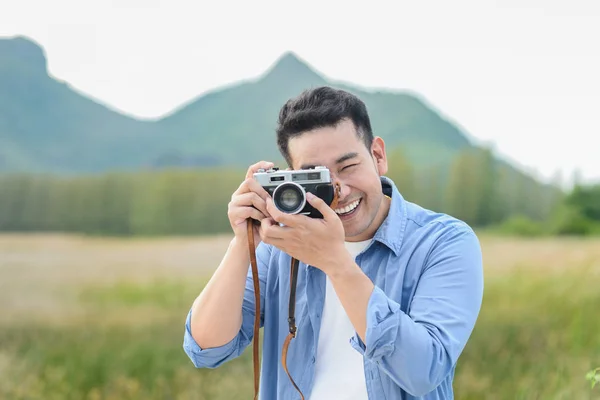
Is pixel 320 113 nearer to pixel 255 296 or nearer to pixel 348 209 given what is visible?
pixel 348 209

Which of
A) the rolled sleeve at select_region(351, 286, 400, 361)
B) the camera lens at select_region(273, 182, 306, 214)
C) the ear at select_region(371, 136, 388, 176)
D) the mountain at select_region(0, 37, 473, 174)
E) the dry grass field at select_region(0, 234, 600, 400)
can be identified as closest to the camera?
the rolled sleeve at select_region(351, 286, 400, 361)

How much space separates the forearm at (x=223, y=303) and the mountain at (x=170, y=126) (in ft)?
6.48

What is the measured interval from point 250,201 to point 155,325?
2.11 meters

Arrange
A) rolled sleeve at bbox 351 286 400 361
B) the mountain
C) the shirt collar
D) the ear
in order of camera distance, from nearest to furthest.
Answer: rolled sleeve at bbox 351 286 400 361
the shirt collar
the ear
the mountain

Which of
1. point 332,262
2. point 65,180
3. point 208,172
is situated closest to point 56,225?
point 65,180

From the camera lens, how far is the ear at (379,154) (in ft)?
3.96

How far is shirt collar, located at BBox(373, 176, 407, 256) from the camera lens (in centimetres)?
111

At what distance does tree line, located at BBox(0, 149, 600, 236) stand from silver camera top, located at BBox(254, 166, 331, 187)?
217 centimetres

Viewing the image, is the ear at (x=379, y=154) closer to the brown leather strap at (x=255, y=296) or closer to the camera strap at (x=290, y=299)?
the camera strap at (x=290, y=299)

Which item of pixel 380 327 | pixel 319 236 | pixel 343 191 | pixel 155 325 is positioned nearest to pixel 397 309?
pixel 380 327

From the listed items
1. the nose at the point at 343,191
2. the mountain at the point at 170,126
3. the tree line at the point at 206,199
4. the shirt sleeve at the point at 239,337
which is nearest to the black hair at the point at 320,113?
the nose at the point at 343,191

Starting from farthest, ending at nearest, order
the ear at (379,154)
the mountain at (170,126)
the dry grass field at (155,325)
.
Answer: the mountain at (170,126)
the dry grass field at (155,325)
the ear at (379,154)

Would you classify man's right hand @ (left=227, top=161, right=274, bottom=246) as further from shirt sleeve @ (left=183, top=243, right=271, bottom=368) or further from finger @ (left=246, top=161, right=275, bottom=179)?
shirt sleeve @ (left=183, top=243, right=271, bottom=368)

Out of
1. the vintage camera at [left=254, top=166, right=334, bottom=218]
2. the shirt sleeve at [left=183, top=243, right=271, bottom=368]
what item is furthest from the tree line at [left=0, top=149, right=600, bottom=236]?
the vintage camera at [left=254, top=166, right=334, bottom=218]
